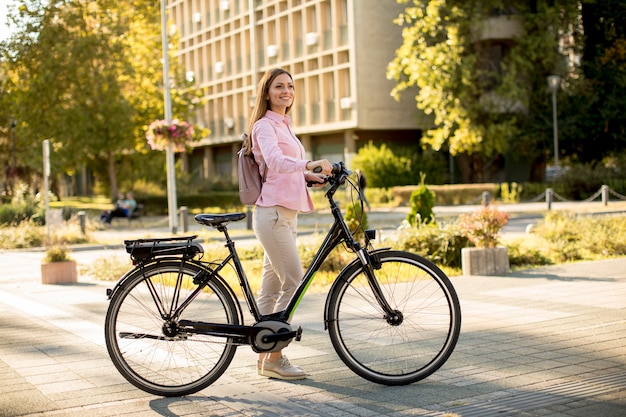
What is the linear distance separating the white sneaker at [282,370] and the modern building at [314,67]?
38.4 meters

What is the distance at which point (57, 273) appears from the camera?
1382 cm

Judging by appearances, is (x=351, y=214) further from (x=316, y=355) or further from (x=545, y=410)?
(x=545, y=410)

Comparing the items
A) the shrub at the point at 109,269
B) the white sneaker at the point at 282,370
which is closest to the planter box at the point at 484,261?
the shrub at the point at 109,269

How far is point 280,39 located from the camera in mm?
55031

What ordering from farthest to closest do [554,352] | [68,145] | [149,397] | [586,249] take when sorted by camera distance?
1. [68,145]
2. [586,249]
3. [554,352]
4. [149,397]

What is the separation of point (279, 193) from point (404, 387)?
1.40 meters

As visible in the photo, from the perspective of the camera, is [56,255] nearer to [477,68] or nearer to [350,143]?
[477,68]

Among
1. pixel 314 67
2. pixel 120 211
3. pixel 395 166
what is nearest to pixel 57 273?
pixel 120 211

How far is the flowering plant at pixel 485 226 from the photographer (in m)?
12.3

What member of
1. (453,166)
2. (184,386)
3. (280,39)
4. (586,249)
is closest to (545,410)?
(184,386)

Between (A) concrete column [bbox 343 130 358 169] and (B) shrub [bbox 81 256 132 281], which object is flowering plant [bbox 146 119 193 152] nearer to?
(B) shrub [bbox 81 256 132 281]

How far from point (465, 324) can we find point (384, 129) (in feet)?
145

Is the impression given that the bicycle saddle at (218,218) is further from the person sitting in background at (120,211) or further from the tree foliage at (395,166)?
the tree foliage at (395,166)

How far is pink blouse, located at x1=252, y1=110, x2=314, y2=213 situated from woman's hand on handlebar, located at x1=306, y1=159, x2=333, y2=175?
0.61ft
